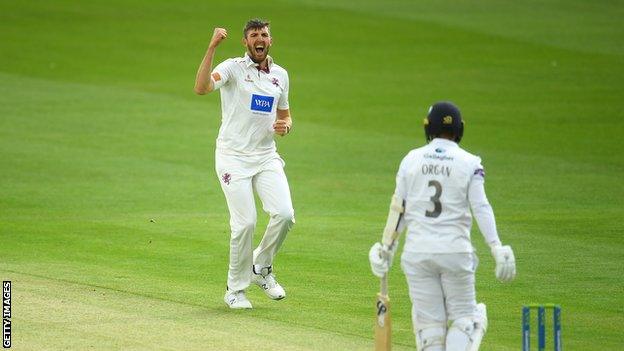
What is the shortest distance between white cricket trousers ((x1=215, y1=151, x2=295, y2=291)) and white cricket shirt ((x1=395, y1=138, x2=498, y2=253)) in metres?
3.13

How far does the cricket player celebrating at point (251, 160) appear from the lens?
1155cm

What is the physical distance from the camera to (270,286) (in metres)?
11.8

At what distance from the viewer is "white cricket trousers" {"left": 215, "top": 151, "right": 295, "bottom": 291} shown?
11.5 m

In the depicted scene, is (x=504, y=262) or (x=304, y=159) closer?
(x=504, y=262)

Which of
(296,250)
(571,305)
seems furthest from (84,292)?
(571,305)

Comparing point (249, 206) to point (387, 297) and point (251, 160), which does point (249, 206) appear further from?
point (387, 297)

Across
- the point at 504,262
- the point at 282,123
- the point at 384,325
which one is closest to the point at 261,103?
the point at 282,123

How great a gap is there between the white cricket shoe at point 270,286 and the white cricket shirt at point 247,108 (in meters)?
1.11

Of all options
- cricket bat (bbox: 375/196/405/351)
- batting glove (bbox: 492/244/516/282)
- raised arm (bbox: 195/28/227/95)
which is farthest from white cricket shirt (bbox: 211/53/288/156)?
batting glove (bbox: 492/244/516/282)

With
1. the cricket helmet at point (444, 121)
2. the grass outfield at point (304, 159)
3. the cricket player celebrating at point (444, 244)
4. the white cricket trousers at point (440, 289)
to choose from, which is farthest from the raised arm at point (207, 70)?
the white cricket trousers at point (440, 289)

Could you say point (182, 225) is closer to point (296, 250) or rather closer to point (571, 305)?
point (296, 250)

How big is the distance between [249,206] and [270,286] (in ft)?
2.58

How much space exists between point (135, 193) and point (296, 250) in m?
4.28

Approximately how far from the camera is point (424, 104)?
2456 centimetres
